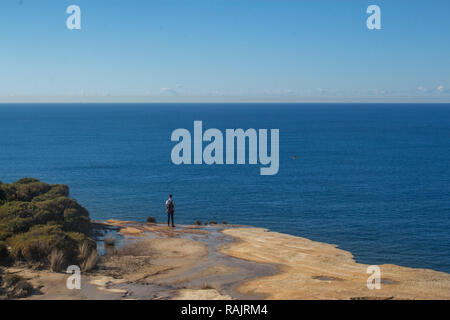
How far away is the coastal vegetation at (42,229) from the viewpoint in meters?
20.8

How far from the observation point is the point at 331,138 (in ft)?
446

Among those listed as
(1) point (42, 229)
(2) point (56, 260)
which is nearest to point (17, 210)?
(1) point (42, 229)

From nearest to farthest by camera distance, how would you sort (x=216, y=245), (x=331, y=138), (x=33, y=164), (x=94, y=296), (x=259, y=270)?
(x=94, y=296) < (x=259, y=270) < (x=216, y=245) < (x=33, y=164) < (x=331, y=138)

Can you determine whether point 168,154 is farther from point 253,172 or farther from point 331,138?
point 331,138

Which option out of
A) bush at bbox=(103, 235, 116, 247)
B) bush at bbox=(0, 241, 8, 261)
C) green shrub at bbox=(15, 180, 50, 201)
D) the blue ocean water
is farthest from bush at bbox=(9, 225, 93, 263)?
the blue ocean water

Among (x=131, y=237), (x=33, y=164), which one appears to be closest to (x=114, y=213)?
(x=131, y=237)

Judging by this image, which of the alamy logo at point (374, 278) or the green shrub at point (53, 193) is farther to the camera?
the green shrub at point (53, 193)

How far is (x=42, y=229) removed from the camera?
22828 millimetres

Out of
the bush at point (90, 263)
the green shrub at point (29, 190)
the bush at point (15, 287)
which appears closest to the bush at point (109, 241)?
the bush at point (90, 263)

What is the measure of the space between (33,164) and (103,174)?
19.2 meters

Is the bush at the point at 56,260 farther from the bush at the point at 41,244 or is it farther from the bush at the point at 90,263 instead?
the bush at the point at 90,263

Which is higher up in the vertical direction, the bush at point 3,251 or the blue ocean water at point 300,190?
the bush at point 3,251

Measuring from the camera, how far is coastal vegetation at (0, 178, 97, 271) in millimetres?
20797

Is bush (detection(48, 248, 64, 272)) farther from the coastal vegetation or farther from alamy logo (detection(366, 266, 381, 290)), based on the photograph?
alamy logo (detection(366, 266, 381, 290))
